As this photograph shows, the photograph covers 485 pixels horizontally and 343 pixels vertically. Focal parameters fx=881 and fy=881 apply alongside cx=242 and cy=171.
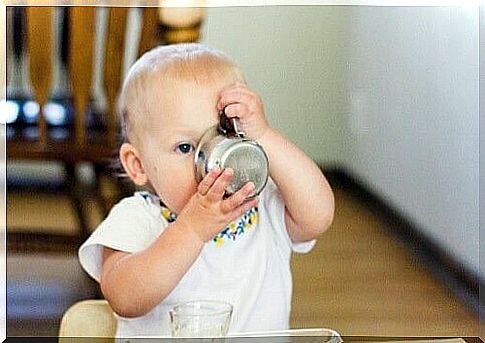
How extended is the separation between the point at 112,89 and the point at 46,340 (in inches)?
9.0

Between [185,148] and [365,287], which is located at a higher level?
[185,148]

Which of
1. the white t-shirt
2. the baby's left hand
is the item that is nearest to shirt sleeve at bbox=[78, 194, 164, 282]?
the white t-shirt

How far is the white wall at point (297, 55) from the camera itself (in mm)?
729

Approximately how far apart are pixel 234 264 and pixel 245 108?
0.13 meters

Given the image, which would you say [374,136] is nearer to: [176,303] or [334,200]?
[334,200]

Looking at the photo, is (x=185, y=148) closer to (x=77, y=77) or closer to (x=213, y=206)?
(x=213, y=206)

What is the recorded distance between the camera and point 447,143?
76 cm

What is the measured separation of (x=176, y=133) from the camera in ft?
2.20

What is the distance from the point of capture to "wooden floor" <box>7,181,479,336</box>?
748 mm

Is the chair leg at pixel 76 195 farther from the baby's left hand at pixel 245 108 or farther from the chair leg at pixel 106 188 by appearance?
the baby's left hand at pixel 245 108

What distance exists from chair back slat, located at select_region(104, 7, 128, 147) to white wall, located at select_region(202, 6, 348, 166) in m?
0.08

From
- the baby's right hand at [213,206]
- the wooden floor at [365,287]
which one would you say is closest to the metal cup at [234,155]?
the baby's right hand at [213,206]

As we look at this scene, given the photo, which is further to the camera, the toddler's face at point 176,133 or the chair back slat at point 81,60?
the chair back slat at point 81,60

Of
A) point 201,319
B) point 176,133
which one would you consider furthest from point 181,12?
point 201,319
